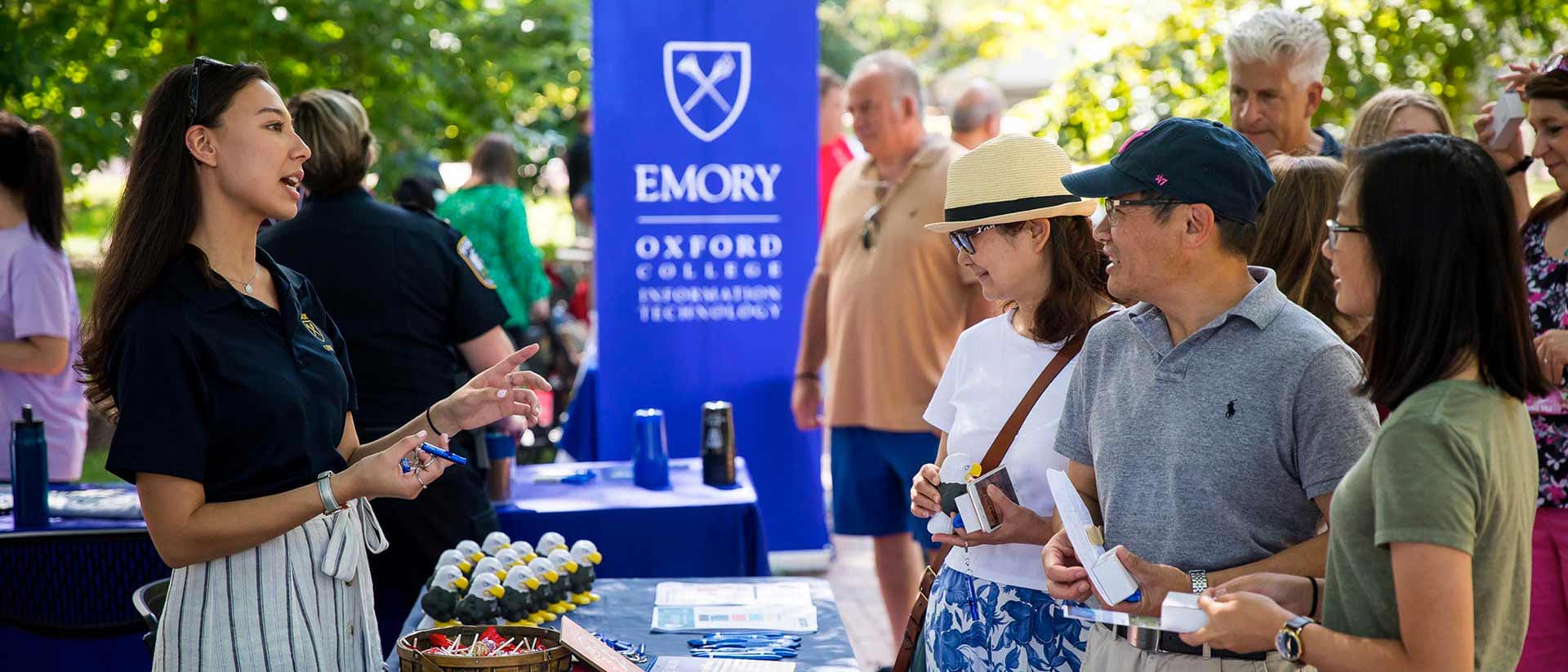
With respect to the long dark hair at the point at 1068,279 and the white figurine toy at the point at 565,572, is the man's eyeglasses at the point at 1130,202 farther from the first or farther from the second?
the white figurine toy at the point at 565,572

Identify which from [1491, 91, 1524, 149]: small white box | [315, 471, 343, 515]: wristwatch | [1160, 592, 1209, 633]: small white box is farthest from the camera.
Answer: [1491, 91, 1524, 149]: small white box

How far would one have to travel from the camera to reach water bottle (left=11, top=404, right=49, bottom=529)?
10.5ft

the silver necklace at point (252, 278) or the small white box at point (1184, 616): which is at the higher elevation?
the silver necklace at point (252, 278)

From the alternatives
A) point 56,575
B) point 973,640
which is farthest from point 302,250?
point 973,640

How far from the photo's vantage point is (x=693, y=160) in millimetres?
4926

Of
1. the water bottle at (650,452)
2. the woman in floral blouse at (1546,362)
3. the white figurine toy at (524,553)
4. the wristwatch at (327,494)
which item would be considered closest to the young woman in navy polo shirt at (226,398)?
the wristwatch at (327,494)

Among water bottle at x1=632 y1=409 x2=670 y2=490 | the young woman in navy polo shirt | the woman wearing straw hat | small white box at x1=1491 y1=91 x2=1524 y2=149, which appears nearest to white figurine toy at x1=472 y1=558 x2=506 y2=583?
the young woman in navy polo shirt

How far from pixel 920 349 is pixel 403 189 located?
1997 millimetres

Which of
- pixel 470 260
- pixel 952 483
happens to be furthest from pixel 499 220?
pixel 952 483

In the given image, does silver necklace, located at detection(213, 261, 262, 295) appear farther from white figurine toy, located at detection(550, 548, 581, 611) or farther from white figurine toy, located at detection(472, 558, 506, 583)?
white figurine toy, located at detection(550, 548, 581, 611)

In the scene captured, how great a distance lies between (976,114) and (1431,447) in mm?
4870

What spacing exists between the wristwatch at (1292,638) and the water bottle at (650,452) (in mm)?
2494

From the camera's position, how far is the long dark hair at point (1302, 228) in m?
2.25

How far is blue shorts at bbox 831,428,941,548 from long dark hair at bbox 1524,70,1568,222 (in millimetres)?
1935
